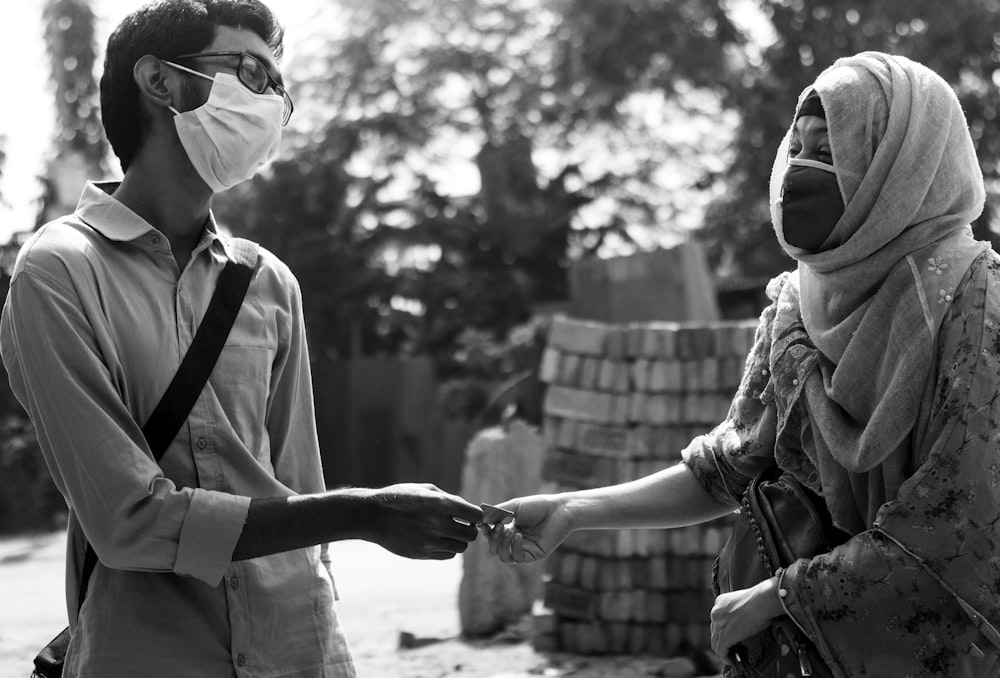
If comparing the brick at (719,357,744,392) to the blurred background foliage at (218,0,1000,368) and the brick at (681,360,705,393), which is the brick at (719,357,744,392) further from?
the blurred background foliage at (218,0,1000,368)

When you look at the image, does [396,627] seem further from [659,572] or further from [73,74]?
[73,74]

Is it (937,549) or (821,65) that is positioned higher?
(937,549)

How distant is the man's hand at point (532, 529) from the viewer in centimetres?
297

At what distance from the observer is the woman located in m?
2.10

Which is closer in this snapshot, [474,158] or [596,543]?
[596,543]

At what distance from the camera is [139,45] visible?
2.62 m

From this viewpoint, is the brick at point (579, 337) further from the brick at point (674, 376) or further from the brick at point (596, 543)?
the brick at point (596, 543)

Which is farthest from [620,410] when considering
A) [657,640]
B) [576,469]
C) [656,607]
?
[657,640]

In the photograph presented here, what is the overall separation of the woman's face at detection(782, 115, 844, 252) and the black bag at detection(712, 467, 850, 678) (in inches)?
18.5

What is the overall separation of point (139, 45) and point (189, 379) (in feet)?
2.47

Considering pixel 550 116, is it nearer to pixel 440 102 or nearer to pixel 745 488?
pixel 440 102

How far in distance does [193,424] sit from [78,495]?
0.84 feet

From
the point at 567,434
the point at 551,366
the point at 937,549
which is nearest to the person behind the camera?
the point at 937,549

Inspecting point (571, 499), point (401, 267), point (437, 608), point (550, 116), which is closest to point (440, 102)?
point (550, 116)
